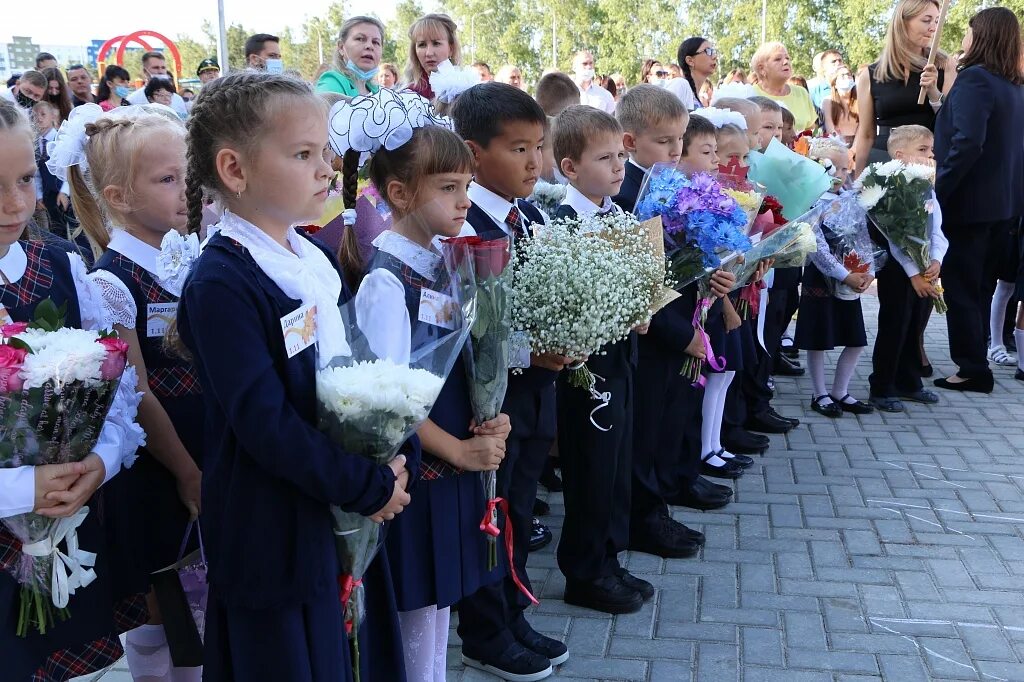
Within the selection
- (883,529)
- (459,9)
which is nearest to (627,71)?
(459,9)

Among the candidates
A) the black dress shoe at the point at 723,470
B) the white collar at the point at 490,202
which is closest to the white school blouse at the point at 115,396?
the white collar at the point at 490,202

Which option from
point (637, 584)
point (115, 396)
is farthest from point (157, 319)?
point (637, 584)

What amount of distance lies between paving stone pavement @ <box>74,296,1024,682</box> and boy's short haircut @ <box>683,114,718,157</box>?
1783 mm

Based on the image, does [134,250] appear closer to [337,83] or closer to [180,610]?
[180,610]

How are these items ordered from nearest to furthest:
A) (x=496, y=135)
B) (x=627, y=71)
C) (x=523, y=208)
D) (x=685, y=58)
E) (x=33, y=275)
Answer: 1. (x=33, y=275)
2. (x=496, y=135)
3. (x=523, y=208)
4. (x=685, y=58)
5. (x=627, y=71)

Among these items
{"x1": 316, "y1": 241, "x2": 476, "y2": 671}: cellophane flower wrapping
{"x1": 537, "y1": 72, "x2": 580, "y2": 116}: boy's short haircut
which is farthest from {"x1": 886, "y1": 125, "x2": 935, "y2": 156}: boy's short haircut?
{"x1": 316, "y1": 241, "x2": 476, "y2": 671}: cellophane flower wrapping

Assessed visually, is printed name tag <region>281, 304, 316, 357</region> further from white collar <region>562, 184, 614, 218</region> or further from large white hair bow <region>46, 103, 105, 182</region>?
white collar <region>562, 184, 614, 218</region>

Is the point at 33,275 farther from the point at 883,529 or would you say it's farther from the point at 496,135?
the point at 883,529

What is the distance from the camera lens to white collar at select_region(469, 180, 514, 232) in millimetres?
2969

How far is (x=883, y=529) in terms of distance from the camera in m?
4.25

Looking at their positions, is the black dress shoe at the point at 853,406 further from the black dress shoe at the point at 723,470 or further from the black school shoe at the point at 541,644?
the black school shoe at the point at 541,644

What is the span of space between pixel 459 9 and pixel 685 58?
47844mm

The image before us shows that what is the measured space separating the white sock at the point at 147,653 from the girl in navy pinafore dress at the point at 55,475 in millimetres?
248

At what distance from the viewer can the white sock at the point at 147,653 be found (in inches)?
102
